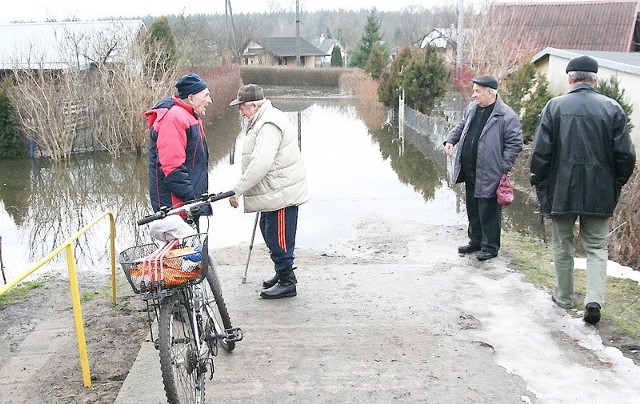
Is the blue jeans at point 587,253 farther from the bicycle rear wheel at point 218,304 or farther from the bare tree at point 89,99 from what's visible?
the bare tree at point 89,99

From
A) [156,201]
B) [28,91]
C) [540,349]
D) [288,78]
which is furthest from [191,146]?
[288,78]

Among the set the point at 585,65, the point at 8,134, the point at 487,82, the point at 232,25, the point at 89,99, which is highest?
the point at 585,65

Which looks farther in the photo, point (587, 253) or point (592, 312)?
point (587, 253)

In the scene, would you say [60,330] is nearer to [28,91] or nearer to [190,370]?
[190,370]

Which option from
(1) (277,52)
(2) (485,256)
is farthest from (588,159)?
(1) (277,52)

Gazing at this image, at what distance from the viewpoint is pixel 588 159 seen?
460 centimetres

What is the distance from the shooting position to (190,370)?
11.1ft

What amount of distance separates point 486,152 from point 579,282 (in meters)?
1.39

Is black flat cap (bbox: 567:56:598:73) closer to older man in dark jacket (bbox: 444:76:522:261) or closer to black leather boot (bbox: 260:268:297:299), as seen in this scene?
older man in dark jacket (bbox: 444:76:522:261)

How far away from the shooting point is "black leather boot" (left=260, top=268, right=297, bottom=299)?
17.1 feet

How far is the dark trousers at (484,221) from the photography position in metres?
6.17

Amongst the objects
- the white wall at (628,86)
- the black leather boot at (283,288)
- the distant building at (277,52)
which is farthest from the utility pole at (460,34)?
the distant building at (277,52)

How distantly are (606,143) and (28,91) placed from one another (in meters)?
17.7

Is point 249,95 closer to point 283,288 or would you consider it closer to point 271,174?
point 271,174
